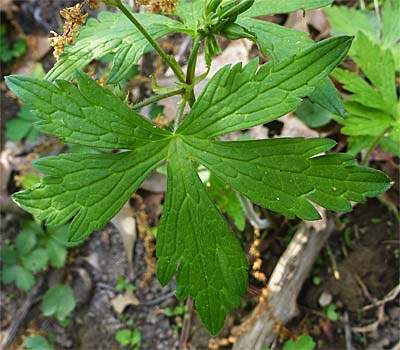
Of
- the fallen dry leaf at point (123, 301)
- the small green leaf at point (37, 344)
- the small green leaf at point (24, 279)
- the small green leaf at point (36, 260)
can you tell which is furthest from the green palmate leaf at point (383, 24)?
the small green leaf at point (37, 344)

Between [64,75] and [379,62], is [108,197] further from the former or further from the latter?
[379,62]

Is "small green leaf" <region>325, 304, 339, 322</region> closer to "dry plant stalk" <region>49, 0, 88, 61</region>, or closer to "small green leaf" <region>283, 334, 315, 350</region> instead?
"small green leaf" <region>283, 334, 315, 350</region>

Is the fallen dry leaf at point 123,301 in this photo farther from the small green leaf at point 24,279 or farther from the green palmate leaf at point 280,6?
the green palmate leaf at point 280,6

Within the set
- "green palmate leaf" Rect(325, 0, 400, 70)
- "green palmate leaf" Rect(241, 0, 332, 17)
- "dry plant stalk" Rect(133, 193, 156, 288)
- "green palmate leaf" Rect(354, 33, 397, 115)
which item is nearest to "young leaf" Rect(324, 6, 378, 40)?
"green palmate leaf" Rect(325, 0, 400, 70)

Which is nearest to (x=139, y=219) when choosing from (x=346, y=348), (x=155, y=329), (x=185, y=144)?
Answer: (x=155, y=329)

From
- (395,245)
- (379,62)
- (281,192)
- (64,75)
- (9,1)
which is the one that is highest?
(9,1)

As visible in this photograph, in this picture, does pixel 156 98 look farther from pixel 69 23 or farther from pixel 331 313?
pixel 331 313

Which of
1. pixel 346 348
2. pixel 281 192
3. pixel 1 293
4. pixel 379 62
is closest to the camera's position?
pixel 281 192
